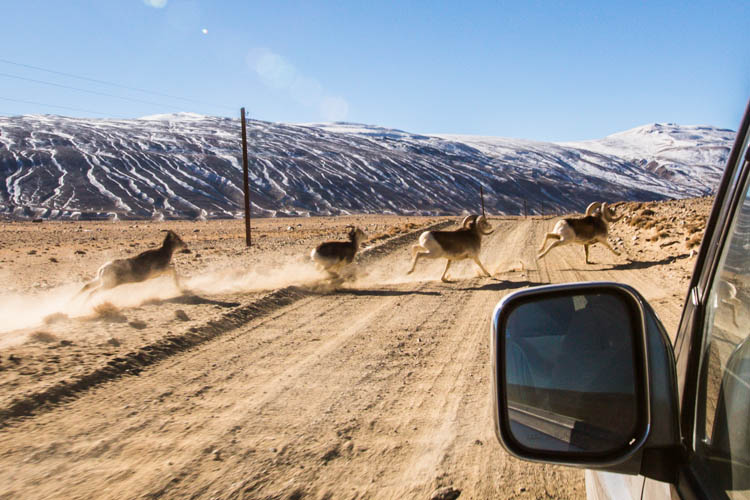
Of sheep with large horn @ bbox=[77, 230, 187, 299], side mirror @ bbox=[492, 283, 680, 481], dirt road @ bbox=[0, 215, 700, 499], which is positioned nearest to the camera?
side mirror @ bbox=[492, 283, 680, 481]

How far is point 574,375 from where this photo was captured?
169 centimetres

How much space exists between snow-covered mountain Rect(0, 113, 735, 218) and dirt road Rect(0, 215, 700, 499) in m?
67.4

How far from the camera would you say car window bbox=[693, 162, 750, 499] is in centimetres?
125

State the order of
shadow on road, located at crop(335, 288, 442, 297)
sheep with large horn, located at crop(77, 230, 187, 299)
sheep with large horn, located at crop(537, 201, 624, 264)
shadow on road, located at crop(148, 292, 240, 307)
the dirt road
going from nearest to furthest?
the dirt road, shadow on road, located at crop(148, 292, 240, 307), sheep with large horn, located at crop(77, 230, 187, 299), shadow on road, located at crop(335, 288, 442, 297), sheep with large horn, located at crop(537, 201, 624, 264)

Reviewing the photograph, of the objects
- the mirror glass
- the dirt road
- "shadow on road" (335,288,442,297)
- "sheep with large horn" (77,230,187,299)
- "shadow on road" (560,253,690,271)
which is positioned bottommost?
"shadow on road" (335,288,442,297)

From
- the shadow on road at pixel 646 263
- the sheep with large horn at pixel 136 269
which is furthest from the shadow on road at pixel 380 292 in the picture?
the shadow on road at pixel 646 263

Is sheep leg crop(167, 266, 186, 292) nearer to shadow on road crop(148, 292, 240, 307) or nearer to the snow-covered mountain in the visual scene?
shadow on road crop(148, 292, 240, 307)

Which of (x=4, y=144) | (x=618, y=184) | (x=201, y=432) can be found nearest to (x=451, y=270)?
(x=201, y=432)

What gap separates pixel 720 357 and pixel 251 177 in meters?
113

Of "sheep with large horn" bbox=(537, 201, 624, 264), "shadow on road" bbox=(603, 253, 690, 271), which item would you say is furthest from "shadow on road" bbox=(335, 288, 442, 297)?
"sheep with large horn" bbox=(537, 201, 624, 264)

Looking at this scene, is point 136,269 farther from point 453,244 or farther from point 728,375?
point 728,375

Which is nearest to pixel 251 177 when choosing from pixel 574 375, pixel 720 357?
pixel 574 375

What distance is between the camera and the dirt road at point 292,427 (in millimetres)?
3449

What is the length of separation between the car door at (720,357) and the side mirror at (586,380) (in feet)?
0.20
